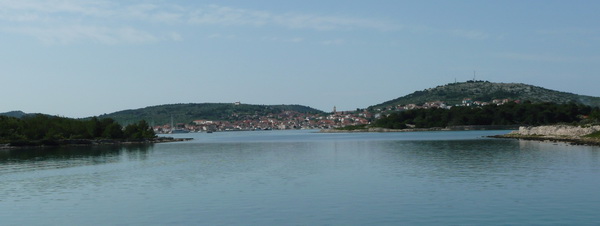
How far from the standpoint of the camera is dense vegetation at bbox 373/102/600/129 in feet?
543

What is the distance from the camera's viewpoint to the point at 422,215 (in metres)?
21.8

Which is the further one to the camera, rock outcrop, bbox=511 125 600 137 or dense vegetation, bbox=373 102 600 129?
dense vegetation, bbox=373 102 600 129

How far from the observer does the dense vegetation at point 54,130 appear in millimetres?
101875

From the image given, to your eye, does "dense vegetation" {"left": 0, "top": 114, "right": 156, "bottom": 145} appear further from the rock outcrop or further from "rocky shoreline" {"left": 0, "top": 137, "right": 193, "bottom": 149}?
the rock outcrop

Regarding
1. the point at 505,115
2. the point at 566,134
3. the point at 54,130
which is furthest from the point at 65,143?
the point at 505,115

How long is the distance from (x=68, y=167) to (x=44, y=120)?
68264 millimetres

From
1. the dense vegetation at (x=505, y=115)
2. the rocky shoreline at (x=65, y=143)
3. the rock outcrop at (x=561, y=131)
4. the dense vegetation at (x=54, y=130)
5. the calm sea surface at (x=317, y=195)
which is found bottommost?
the calm sea surface at (x=317, y=195)

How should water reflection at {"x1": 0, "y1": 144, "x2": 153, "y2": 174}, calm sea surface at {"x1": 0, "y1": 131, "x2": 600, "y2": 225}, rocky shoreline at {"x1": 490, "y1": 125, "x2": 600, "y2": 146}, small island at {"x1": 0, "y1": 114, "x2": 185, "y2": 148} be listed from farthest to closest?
small island at {"x1": 0, "y1": 114, "x2": 185, "y2": 148}, rocky shoreline at {"x1": 490, "y1": 125, "x2": 600, "y2": 146}, water reflection at {"x1": 0, "y1": 144, "x2": 153, "y2": 174}, calm sea surface at {"x1": 0, "y1": 131, "x2": 600, "y2": 225}

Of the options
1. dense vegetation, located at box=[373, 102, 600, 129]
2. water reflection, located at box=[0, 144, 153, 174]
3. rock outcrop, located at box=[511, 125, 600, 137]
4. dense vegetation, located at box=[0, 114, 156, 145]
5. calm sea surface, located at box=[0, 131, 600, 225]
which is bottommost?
calm sea surface, located at box=[0, 131, 600, 225]

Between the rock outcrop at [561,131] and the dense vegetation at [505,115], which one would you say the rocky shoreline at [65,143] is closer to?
the rock outcrop at [561,131]

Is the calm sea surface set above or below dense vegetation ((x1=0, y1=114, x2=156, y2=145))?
below

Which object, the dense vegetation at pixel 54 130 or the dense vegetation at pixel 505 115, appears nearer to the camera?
the dense vegetation at pixel 54 130

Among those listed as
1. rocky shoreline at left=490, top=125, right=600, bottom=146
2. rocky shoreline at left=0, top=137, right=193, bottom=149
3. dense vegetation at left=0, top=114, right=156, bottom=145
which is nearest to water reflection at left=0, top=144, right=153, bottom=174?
rocky shoreline at left=0, top=137, right=193, bottom=149

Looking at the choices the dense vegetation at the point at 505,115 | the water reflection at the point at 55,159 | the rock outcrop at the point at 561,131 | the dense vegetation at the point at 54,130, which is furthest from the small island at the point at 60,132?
the dense vegetation at the point at 505,115
